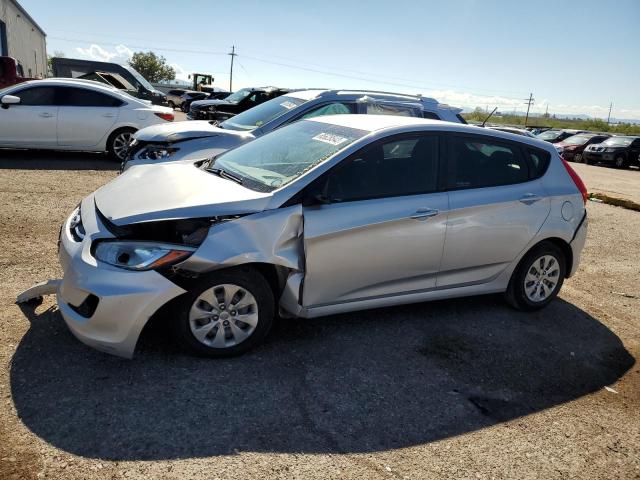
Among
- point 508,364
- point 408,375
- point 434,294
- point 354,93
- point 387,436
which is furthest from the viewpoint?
point 354,93

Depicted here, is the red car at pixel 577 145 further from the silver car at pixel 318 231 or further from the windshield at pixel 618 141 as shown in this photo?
the silver car at pixel 318 231

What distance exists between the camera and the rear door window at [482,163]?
4.50 metres

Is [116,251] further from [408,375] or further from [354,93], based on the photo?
[354,93]

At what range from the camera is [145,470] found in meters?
2.63

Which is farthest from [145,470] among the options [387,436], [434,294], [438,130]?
[438,130]

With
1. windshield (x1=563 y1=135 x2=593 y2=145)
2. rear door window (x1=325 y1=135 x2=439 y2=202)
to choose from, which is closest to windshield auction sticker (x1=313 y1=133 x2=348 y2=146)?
rear door window (x1=325 y1=135 x2=439 y2=202)

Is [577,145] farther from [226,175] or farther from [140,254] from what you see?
[140,254]

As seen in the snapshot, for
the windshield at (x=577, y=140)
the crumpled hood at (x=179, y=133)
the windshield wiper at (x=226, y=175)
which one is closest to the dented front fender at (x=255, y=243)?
the windshield wiper at (x=226, y=175)

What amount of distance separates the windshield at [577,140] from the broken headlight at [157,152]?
88.1ft

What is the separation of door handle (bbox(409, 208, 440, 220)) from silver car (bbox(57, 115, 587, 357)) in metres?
0.01

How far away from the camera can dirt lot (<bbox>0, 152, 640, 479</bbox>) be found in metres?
2.79

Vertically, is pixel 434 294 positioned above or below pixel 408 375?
above

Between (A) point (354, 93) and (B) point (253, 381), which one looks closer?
(B) point (253, 381)

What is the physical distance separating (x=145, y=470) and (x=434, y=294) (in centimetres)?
262
